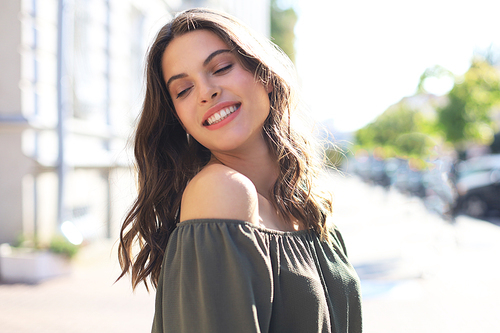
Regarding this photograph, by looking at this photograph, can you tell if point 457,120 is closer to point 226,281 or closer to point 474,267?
point 474,267

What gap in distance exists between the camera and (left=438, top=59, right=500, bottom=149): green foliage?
20594 millimetres

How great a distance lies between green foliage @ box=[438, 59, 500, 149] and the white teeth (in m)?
22.2

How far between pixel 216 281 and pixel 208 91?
579 millimetres

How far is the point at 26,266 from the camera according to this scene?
5.62 m

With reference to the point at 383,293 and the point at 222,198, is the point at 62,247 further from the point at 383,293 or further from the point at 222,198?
the point at 222,198

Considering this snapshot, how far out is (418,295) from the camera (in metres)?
5.66

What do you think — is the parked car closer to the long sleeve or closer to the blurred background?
the blurred background

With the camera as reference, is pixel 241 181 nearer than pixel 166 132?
Yes

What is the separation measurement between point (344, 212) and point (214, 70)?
45.4ft

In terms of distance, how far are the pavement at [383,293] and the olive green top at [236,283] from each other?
2.48 ft

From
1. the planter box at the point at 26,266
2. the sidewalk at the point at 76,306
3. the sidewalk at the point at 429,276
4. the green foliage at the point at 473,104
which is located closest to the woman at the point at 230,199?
the sidewalk at the point at 429,276

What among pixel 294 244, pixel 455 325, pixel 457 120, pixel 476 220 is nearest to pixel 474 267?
pixel 455 325

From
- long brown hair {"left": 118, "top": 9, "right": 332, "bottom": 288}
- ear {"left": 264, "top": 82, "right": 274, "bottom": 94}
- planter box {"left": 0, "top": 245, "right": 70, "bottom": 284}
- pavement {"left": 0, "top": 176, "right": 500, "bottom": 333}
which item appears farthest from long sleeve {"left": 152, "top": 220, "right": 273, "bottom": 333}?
planter box {"left": 0, "top": 245, "right": 70, "bottom": 284}

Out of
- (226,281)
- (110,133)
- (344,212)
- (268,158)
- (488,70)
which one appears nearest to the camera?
(226,281)
